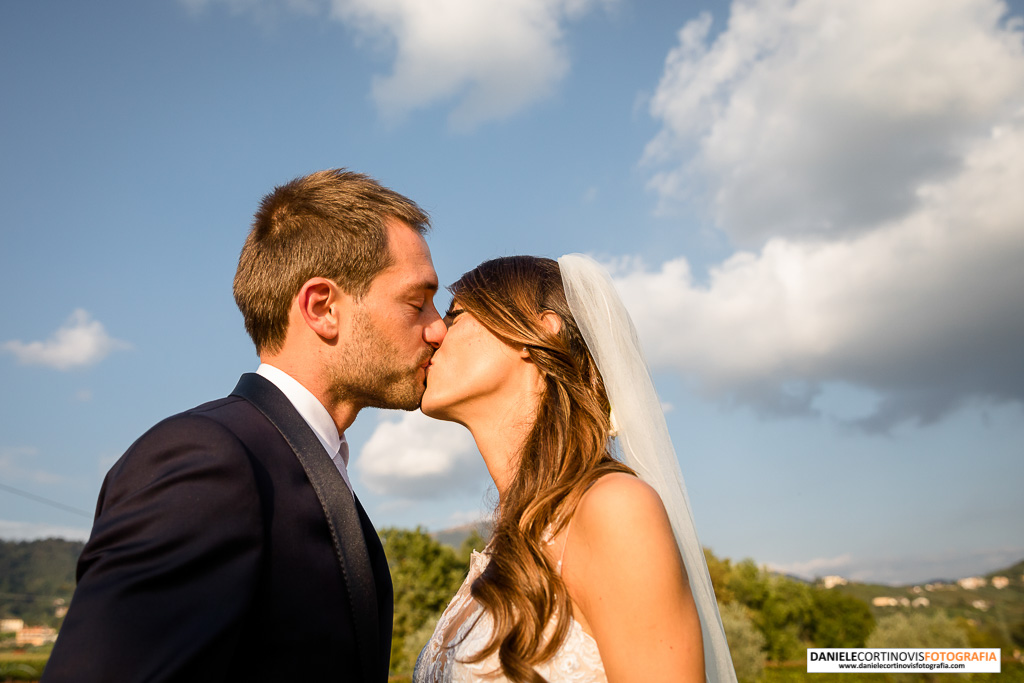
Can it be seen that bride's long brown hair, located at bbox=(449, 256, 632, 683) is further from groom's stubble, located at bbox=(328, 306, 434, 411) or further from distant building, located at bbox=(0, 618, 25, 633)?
distant building, located at bbox=(0, 618, 25, 633)

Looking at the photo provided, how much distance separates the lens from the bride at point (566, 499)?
2.96 meters

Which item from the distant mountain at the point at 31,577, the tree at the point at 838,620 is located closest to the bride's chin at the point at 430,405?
the distant mountain at the point at 31,577

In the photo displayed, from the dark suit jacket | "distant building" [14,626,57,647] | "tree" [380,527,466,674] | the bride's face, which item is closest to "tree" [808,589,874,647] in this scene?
"tree" [380,527,466,674]

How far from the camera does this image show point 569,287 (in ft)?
14.0

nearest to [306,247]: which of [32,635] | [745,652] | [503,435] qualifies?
[503,435]

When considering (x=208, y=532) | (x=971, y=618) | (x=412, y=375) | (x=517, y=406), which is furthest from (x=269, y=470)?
(x=971, y=618)

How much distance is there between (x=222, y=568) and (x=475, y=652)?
1.74 meters

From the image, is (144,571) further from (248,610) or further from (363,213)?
(363,213)

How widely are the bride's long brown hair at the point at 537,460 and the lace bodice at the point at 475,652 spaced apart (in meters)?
0.06

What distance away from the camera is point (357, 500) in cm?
331

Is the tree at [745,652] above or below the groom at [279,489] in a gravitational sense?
below

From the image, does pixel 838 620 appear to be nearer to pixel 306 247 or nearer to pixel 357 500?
pixel 357 500

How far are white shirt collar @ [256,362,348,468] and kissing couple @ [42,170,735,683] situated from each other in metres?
0.02

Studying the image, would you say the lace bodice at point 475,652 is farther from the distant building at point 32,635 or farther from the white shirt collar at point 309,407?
the distant building at point 32,635
